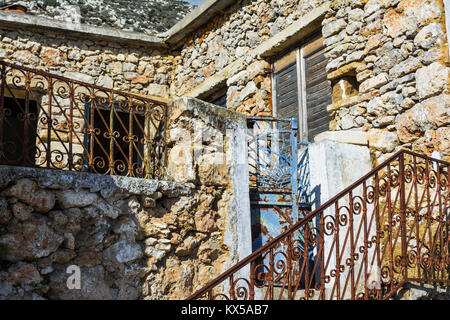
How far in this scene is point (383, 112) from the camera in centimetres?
544

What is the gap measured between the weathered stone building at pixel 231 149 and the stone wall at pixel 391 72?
0.01 meters

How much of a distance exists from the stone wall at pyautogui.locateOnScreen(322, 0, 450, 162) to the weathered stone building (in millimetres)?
13

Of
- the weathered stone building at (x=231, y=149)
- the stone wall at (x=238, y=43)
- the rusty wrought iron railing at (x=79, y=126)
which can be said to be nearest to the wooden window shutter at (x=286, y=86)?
the weathered stone building at (x=231, y=149)

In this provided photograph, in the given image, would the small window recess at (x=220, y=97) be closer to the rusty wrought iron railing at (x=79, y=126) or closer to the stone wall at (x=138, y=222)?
the rusty wrought iron railing at (x=79, y=126)

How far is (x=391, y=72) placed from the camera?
5.38 m

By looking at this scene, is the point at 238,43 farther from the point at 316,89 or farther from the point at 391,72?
the point at 391,72

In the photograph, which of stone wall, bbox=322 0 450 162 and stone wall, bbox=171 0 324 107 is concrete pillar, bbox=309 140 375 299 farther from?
stone wall, bbox=171 0 324 107

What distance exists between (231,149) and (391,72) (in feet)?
5.87

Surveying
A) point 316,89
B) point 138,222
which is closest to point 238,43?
point 316,89

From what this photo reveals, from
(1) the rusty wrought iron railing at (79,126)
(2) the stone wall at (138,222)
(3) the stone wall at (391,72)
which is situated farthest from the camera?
(3) the stone wall at (391,72)

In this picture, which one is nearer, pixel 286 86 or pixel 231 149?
pixel 231 149

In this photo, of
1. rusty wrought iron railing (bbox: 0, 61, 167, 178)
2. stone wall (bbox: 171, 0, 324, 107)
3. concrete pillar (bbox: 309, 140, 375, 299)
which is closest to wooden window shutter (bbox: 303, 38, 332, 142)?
stone wall (bbox: 171, 0, 324, 107)

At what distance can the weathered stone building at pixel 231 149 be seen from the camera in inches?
160

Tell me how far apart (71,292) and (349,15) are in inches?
161
